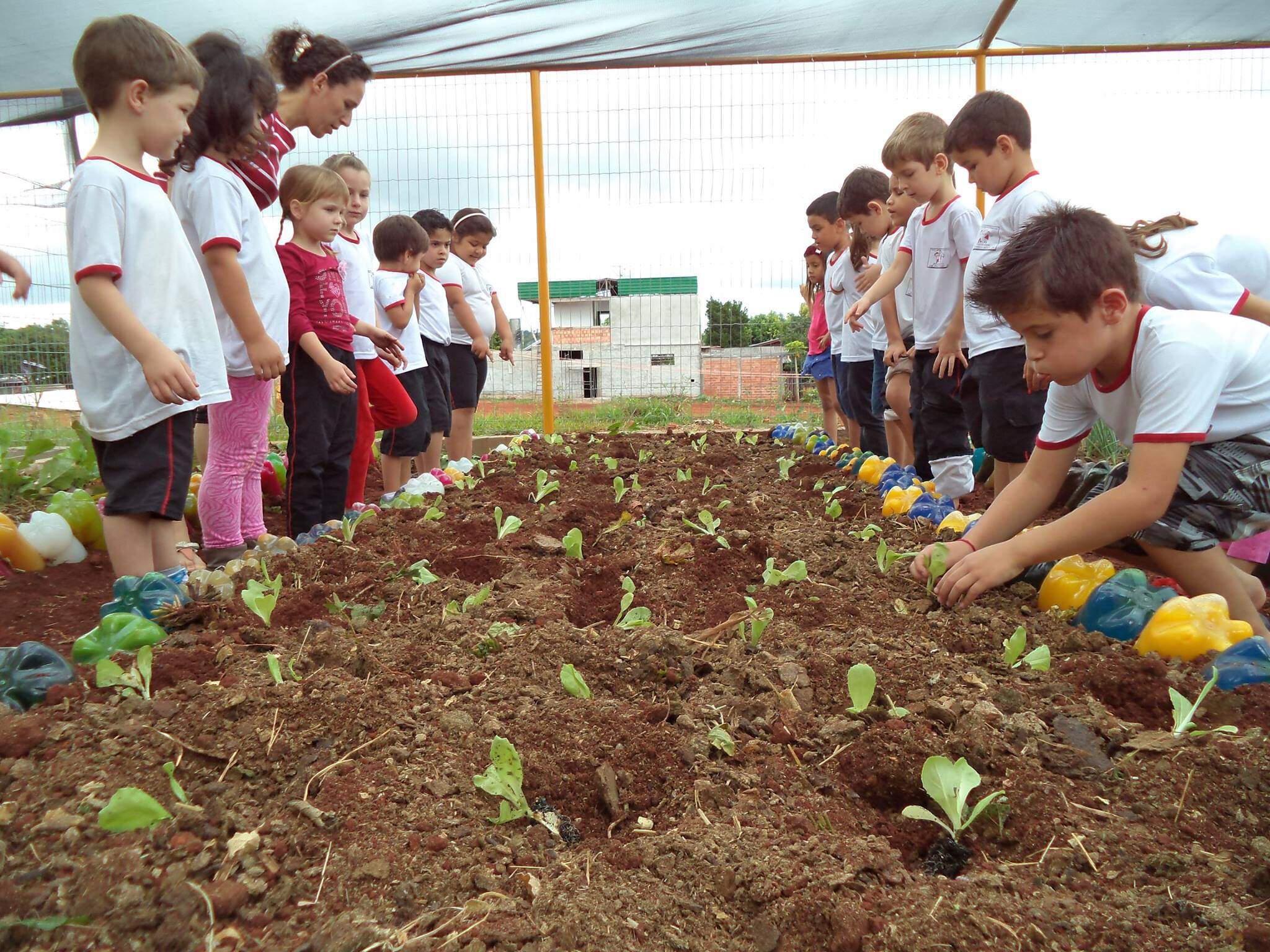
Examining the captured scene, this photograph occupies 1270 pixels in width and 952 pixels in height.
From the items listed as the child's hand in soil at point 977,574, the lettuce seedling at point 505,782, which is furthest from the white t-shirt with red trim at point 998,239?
the lettuce seedling at point 505,782

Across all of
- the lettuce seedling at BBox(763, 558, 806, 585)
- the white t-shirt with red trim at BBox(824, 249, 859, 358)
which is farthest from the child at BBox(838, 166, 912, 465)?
the lettuce seedling at BBox(763, 558, 806, 585)

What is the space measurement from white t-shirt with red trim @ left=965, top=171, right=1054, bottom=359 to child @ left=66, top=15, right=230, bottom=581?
261 cm

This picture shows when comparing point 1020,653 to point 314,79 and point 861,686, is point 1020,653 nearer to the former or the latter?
point 861,686

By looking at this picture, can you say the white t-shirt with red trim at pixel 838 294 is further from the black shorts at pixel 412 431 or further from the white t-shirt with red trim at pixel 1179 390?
the white t-shirt with red trim at pixel 1179 390

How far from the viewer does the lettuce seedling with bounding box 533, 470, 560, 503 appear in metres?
4.02

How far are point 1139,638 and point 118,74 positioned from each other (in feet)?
9.57

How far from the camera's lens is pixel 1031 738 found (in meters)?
1.54

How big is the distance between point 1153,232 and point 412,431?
3403 mm

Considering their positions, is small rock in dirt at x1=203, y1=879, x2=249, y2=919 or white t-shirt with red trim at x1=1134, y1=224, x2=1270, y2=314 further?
white t-shirt with red trim at x1=1134, y1=224, x2=1270, y2=314

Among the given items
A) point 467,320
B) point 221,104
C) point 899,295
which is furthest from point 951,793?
point 467,320

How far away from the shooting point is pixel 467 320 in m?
5.62

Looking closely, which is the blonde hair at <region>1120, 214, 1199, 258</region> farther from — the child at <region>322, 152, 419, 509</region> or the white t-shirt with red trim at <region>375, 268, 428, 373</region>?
the white t-shirt with red trim at <region>375, 268, 428, 373</region>

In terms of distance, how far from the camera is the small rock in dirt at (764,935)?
1.12 metres

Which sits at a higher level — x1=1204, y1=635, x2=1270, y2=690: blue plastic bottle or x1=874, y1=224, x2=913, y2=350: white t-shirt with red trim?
x1=874, y1=224, x2=913, y2=350: white t-shirt with red trim
